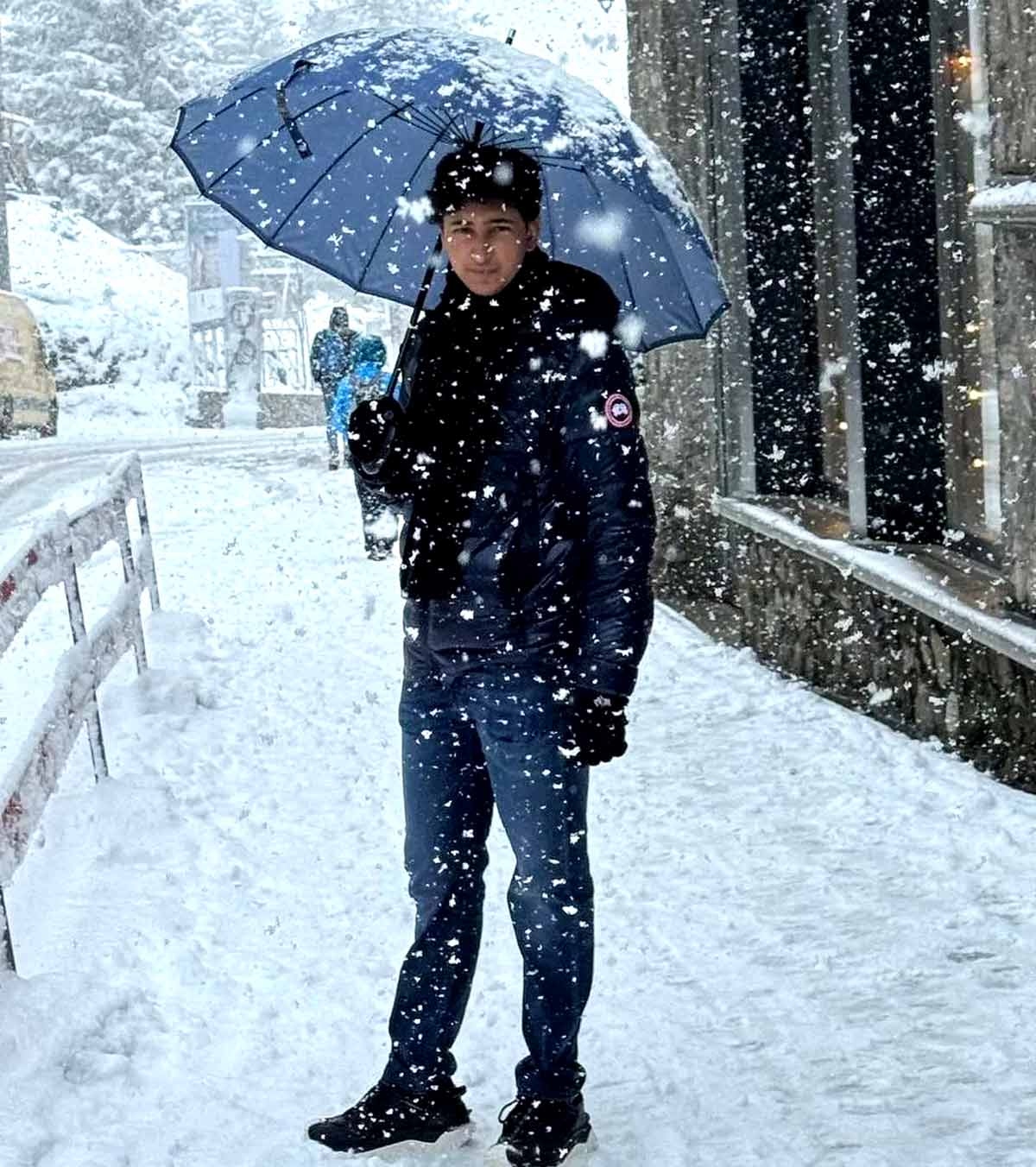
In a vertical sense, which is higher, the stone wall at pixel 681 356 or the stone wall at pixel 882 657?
the stone wall at pixel 681 356

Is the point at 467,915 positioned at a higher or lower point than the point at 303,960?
higher

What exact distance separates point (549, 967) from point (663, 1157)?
1.73 ft

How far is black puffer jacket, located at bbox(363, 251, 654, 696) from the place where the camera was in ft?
11.3

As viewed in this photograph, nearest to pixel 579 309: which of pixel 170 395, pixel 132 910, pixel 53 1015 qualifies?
pixel 53 1015

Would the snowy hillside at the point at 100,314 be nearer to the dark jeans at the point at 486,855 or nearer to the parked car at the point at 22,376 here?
the parked car at the point at 22,376

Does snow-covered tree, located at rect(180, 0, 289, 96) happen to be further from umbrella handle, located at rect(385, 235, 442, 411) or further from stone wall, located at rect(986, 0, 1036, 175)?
umbrella handle, located at rect(385, 235, 442, 411)

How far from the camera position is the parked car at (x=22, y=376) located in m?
29.8

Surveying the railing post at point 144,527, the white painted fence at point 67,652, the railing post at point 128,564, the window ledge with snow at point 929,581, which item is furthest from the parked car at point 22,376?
the window ledge with snow at point 929,581

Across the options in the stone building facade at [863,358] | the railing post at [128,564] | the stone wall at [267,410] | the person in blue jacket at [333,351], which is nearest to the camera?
the stone building facade at [863,358]

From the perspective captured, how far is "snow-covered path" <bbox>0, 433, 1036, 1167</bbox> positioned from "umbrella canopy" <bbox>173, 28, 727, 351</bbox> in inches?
70.6

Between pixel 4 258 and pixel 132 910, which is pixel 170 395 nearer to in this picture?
pixel 4 258

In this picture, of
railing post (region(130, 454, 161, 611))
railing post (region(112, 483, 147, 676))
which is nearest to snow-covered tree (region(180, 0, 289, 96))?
railing post (region(130, 454, 161, 611))

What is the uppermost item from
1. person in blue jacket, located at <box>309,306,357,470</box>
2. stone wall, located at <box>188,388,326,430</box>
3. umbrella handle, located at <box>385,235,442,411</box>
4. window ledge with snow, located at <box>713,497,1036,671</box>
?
umbrella handle, located at <box>385,235,442,411</box>

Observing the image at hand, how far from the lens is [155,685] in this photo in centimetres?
895
